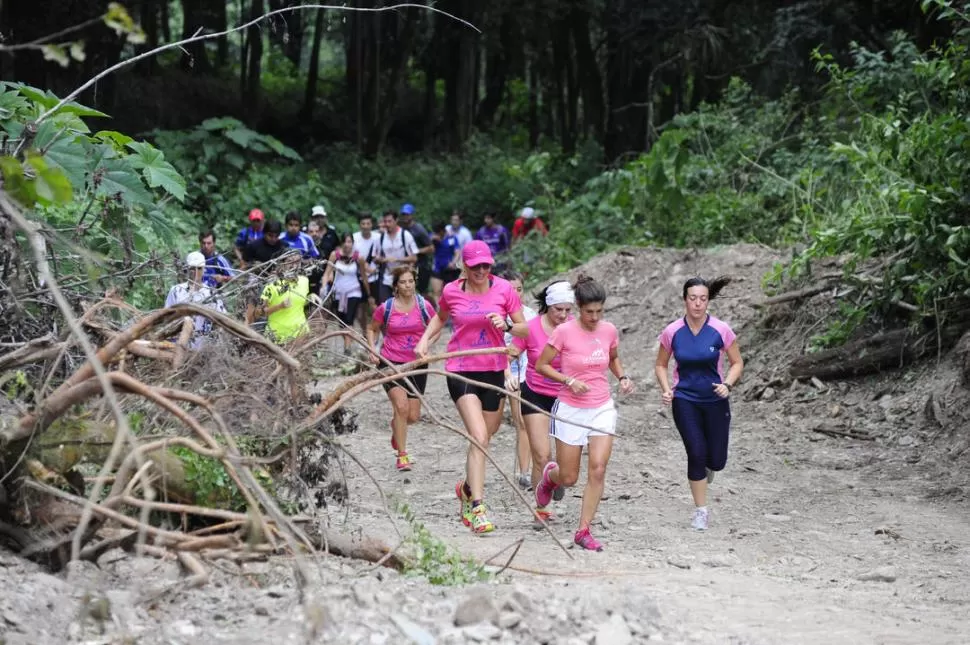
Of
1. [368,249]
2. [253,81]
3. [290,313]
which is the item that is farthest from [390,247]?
[253,81]

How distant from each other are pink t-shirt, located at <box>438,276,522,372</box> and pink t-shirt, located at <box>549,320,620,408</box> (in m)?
0.79

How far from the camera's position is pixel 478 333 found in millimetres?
9234

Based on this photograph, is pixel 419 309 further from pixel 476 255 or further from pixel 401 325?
pixel 476 255

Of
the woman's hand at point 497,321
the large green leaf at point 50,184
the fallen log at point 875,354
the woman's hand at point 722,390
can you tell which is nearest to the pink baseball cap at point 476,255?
the woman's hand at point 497,321

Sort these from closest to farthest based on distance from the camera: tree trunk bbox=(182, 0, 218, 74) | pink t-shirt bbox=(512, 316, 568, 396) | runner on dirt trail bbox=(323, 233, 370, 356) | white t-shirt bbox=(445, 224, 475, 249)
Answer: pink t-shirt bbox=(512, 316, 568, 396) → runner on dirt trail bbox=(323, 233, 370, 356) → white t-shirt bbox=(445, 224, 475, 249) → tree trunk bbox=(182, 0, 218, 74)

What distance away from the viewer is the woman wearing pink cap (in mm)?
8953

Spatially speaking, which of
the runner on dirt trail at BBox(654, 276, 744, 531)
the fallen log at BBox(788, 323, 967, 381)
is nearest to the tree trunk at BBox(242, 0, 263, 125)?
the fallen log at BBox(788, 323, 967, 381)

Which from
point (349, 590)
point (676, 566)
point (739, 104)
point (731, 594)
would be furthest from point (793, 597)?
point (739, 104)

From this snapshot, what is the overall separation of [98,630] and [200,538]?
2.15 ft

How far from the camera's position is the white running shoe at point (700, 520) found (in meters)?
9.13

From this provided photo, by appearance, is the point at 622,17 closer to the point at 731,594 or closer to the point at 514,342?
the point at 514,342

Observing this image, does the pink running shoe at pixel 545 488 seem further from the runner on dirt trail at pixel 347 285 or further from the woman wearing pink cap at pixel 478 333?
the runner on dirt trail at pixel 347 285

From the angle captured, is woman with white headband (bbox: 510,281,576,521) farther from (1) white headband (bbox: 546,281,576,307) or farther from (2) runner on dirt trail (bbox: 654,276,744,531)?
(2) runner on dirt trail (bbox: 654,276,744,531)

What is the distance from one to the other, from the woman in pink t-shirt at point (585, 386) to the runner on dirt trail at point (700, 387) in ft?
2.46
